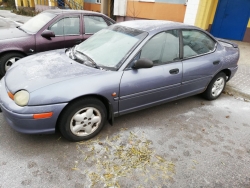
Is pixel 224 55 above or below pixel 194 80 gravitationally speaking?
above

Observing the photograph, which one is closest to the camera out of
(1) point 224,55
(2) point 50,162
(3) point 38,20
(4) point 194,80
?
(2) point 50,162

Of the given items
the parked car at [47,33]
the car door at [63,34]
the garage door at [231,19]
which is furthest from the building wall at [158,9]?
the car door at [63,34]

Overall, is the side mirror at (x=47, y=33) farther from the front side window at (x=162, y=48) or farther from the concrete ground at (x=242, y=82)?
the concrete ground at (x=242, y=82)

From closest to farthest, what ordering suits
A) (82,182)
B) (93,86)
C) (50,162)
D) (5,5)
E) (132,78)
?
(82,182)
(50,162)
(93,86)
(132,78)
(5,5)

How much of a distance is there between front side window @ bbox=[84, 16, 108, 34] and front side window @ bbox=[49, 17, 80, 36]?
8.6 inches

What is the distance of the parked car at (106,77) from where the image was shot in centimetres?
262

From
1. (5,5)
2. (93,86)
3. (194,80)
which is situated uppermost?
(93,86)

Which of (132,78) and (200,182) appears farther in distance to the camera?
(132,78)

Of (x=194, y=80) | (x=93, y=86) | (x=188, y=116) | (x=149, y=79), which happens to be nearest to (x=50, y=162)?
(x=93, y=86)

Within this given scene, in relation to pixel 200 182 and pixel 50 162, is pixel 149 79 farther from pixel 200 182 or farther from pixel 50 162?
pixel 50 162

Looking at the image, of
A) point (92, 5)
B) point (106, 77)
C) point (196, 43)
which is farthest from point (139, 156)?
point (92, 5)

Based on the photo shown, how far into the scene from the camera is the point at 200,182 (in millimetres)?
2508

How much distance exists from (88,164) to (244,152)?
2245mm

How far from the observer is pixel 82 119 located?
9.48 ft
